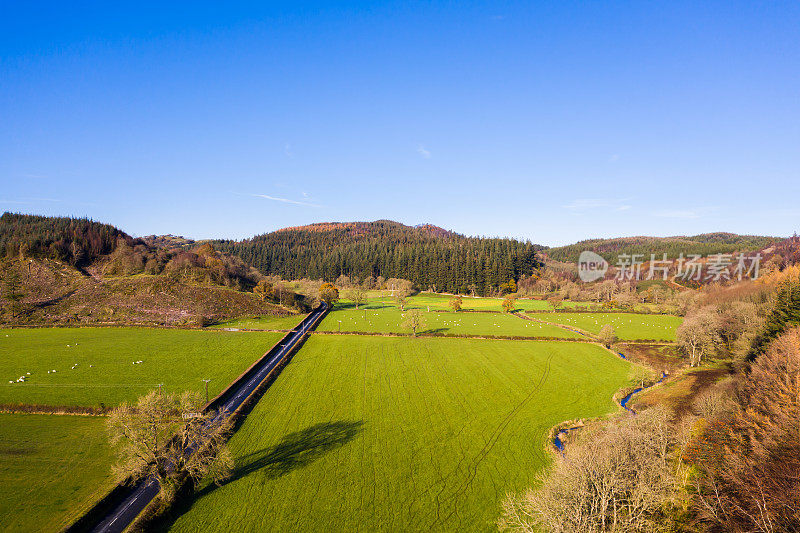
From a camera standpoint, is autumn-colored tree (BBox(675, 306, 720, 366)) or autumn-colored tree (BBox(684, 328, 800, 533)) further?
autumn-colored tree (BBox(675, 306, 720, 366))

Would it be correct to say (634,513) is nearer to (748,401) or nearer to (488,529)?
(488,529)

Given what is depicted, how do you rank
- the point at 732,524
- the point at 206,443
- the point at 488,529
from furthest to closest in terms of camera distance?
the point at 206,443 → the point at 488,529 → the point at 732,524

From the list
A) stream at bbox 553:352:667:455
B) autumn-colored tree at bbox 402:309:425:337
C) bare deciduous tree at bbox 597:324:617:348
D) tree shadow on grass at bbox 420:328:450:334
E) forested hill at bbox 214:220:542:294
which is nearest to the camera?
stream at bbox 553:352:667:455

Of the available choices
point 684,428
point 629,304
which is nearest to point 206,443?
point 684,428

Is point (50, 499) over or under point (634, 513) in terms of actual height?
under

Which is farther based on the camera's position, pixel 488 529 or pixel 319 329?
pixel 319 329

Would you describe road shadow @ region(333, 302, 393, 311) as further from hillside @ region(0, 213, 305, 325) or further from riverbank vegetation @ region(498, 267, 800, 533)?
riverbank vegetation @ region(498, 267, 800, 533)

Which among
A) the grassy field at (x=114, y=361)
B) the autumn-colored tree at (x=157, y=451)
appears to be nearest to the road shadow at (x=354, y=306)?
the grassy field at (x=114, y=361)

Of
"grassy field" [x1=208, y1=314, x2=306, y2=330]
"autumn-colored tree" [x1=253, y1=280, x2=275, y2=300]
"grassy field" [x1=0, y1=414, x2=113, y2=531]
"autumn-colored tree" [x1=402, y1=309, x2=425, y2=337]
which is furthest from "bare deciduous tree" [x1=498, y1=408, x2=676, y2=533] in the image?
"autumn-colored tree" [x1=253, y1=280, x2=275, y2=300]
